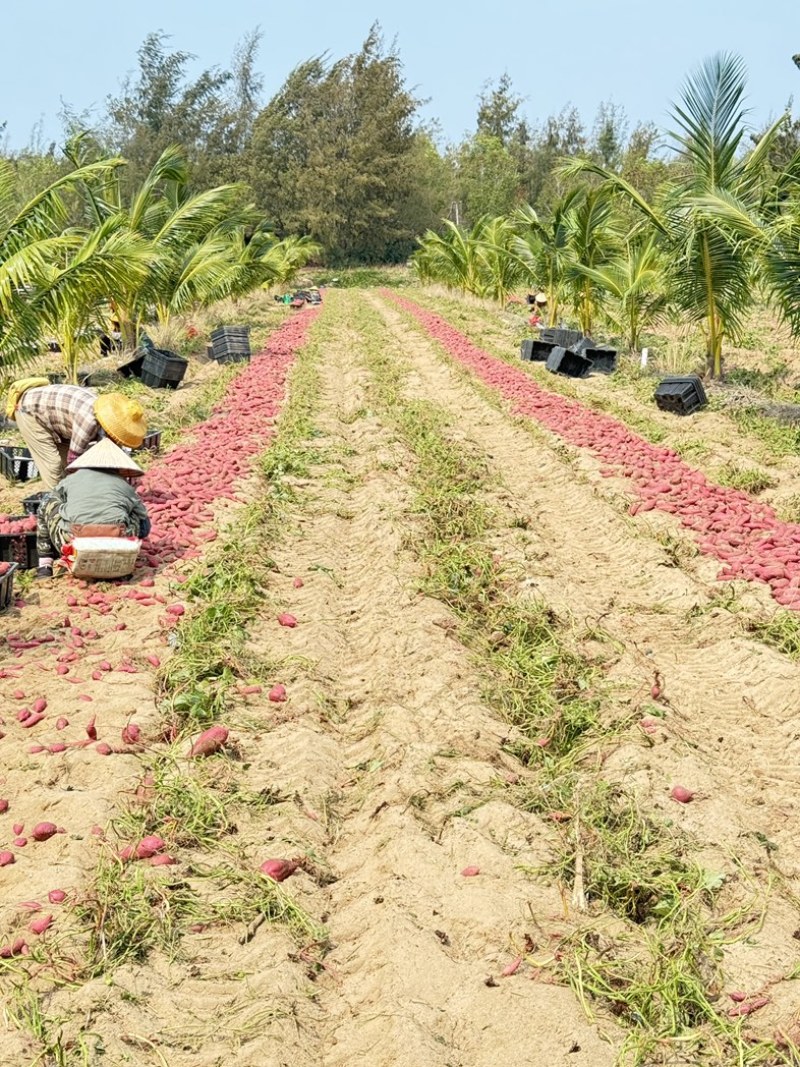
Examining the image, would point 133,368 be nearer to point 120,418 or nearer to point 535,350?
point 535,350

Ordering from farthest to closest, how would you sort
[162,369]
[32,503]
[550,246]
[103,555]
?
[550,246]
[162,369]
[32,503]
[103,555]

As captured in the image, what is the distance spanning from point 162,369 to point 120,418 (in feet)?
27.0

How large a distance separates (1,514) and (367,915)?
18.7 ft

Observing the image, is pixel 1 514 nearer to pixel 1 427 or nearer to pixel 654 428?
pixel 1 427

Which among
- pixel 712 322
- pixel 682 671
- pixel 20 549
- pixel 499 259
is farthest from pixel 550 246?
pixel 682 671

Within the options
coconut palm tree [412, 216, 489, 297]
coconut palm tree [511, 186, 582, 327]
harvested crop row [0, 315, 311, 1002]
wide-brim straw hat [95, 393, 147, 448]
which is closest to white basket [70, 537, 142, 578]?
harvested crop row [0, 315, 311, 1002]

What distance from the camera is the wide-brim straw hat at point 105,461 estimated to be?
6695 millimetres

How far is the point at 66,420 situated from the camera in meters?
7.57

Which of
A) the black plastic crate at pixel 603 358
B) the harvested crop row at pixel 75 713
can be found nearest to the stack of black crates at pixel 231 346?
the black plastic crate at pixel 603 358

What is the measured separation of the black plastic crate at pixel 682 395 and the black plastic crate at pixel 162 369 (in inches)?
291

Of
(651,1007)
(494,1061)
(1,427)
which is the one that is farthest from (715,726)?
(1,427)

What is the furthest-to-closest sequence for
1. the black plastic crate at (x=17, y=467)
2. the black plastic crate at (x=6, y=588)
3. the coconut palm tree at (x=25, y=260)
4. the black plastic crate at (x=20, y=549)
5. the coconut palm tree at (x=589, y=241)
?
the coconut palm tree at (x=589, y=241), the coconut palm tree at (x=25, y=260), the black plastic crate at (x=17, y=467), the black plastic crate at (x=20, y=549), the black plastic crate at (x=6, y=588)

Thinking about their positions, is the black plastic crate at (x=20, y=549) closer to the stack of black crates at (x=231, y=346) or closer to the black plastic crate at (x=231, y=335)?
the stack of black crates at (x=231, y=346)

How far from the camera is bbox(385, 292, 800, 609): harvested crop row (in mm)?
6809
